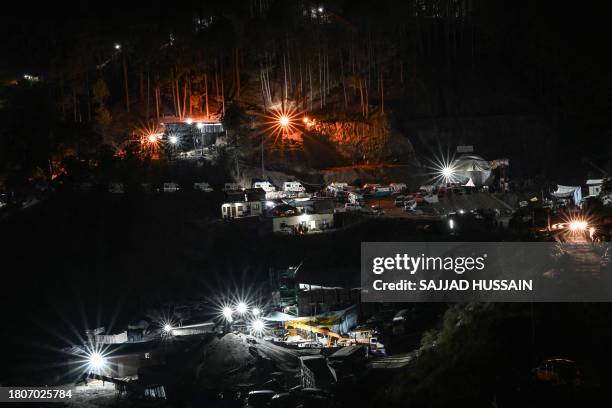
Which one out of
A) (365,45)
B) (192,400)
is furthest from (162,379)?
(365,45)

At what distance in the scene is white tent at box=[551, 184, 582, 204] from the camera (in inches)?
881

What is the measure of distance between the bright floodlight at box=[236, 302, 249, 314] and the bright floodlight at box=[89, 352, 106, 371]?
3861 mm

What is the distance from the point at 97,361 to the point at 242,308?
4.12 meters

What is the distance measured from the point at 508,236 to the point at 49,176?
19045 mm

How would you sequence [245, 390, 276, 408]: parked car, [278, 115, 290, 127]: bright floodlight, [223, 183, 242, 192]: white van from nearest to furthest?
[245, 390, 276, 408]: parked car < [223, 183, 242, 192]: white van < [278, 115, 290, 127]: bright floodlight

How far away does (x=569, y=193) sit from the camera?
22.8 metres

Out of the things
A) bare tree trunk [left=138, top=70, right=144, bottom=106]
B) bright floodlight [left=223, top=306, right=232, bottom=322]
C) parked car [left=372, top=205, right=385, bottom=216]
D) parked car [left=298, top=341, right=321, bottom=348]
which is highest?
bare tree trunk [left=138, top=70, right=144, bottom=106]

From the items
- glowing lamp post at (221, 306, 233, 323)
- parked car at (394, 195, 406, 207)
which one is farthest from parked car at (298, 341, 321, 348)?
parked car at (394, 195, 406, 207)

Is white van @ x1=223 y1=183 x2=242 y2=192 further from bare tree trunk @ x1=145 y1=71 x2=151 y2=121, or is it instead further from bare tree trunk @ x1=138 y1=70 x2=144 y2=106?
bare tree trunk @ x1=138 y1=70 x2=144 y2=106

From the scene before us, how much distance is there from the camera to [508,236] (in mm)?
17062

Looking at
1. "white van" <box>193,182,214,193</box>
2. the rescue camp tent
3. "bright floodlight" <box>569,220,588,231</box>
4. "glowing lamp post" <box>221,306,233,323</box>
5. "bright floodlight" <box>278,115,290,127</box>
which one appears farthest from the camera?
"bright floodlight" <box>278,115,290,127</box>

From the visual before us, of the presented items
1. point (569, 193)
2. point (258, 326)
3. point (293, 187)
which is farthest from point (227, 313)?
point (569, 193)

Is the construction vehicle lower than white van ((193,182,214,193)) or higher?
lower

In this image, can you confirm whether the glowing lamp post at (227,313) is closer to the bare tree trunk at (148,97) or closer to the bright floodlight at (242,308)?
the bright floodlight at (242,308)
